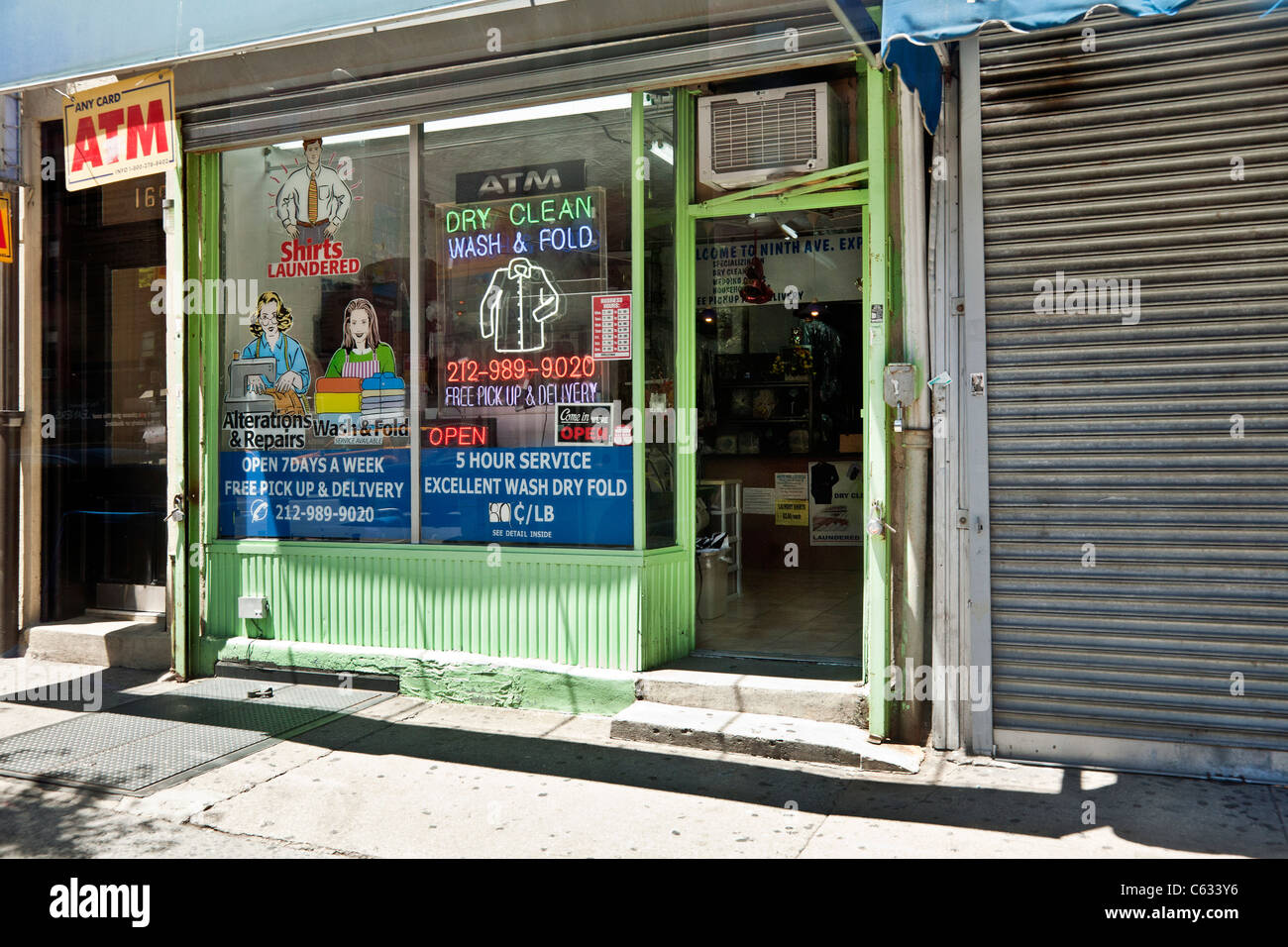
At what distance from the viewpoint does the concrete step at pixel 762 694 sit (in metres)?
5.61

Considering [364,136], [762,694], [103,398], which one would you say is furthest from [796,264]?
[103,398]

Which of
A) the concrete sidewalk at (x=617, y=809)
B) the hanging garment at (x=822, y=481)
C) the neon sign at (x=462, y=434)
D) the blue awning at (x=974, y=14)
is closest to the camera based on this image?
the blue awning at (x=974, y=14)

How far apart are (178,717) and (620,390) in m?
3.47

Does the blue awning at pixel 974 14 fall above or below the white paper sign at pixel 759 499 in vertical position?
above

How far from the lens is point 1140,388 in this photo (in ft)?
16.5

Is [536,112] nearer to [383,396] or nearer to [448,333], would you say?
[448,333]

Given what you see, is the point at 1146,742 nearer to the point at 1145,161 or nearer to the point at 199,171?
the point at 1145,161

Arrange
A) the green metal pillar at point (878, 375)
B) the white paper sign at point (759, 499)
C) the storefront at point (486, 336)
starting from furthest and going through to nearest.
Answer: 1. the white paper sign at point (759, 499)
2. the storefront at point (486, 336)
3. the green metal pillar at point (878, 375)

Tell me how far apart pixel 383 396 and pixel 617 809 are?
11.6 feet

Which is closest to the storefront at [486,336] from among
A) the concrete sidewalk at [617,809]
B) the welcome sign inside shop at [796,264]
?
the welcome sign inside shop at [796,264]

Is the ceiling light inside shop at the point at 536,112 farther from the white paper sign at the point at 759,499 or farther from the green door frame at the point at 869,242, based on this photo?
the white paper sign at the point at 759,499

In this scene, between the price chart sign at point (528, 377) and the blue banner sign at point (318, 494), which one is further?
the blue banner sign at point (318, 494)

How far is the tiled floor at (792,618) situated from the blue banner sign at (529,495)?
3.97 feet

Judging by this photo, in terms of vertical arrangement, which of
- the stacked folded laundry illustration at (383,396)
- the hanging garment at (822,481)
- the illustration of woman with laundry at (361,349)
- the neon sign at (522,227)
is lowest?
the hanging garment at (822,481)
